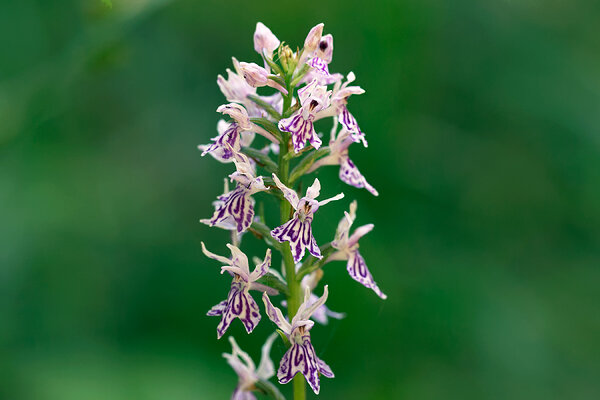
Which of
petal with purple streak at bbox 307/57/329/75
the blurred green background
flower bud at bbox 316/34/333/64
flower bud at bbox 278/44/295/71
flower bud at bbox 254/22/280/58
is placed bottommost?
the blurred green background

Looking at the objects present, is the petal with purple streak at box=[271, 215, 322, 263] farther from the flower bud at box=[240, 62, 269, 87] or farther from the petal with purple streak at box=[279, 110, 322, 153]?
the flower bud at box=[240, 62, 269, 87]

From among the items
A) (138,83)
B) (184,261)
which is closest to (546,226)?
(184,261)

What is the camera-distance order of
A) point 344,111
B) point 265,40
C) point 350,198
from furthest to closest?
point 350,198 < point 265,40 < point 344,111

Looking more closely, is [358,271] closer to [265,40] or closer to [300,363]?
[300,363]

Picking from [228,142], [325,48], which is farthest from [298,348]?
[325,48]

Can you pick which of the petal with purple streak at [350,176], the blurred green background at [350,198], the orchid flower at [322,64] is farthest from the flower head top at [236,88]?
the blurred green background at [350,198]

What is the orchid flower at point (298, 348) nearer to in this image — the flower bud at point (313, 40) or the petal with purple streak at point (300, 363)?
the petal with purple streak at point (300, 363)

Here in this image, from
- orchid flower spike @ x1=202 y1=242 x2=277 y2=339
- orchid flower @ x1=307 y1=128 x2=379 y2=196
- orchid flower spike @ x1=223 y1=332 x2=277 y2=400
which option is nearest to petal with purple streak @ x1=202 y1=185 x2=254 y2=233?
orchid flower spike @ x1=202 y1=242 x2=277 y2=339

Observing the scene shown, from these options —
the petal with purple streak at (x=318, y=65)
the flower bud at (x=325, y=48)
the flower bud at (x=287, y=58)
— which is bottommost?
the petal with purple streak at (x=318, y=65)
